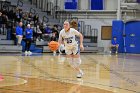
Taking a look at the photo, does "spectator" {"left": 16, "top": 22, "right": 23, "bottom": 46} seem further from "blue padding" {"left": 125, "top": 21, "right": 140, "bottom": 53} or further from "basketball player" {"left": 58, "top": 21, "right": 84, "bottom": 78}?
"basketball player" {"left": 58, "top": 21, "right": 84, "bottom": 78}

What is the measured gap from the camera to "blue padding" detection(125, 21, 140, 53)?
31.8 metres

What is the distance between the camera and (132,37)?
3192 centimetres

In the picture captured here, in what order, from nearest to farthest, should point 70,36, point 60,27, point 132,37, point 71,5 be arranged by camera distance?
1. point 70,36
2. point 132,37
3. point 60,27
4. point 71,5

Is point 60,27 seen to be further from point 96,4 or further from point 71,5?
point 96,4

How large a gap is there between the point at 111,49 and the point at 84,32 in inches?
137

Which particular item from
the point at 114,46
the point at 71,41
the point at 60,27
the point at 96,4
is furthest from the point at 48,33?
the point at 71,41

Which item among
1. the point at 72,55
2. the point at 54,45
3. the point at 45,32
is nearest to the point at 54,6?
the point at 45,32

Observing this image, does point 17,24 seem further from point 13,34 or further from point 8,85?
point 8,85

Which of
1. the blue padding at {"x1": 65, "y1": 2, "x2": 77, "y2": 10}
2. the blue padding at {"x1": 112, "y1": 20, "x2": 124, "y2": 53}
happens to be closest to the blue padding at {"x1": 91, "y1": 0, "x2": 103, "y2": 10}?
the blue padding at {"x1": 65, "y1": 2, "x2": 77, "y2": 10}

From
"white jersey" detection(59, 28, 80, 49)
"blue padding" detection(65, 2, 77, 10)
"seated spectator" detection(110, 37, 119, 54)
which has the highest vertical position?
"blue padding" detection(65, 2, 77, 10)

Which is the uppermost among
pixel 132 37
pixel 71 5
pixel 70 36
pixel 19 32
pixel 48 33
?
pixel 71 5

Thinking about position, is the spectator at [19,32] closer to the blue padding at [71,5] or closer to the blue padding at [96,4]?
the blue padding at [71,5]

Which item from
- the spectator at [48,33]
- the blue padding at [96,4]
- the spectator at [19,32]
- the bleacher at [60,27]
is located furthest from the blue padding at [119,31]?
the spectator at [19,32]

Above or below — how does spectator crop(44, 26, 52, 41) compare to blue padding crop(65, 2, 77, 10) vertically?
below
